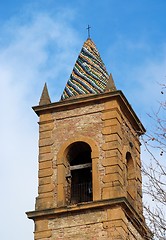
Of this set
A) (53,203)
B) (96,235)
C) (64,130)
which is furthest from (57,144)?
(96,235)

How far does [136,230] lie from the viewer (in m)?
21.7

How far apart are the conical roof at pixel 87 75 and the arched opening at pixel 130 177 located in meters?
A: 2.02

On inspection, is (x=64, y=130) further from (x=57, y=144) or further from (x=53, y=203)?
(x=53, y=203)

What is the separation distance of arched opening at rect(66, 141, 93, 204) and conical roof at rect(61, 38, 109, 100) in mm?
1608

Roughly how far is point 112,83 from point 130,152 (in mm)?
1953

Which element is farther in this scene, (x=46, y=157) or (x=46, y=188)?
(x=46, y=157)

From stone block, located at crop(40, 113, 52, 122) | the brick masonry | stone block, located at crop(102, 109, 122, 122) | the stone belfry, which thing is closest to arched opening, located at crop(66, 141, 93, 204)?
the stone belfry

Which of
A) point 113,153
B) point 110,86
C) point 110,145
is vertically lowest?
point 113,153

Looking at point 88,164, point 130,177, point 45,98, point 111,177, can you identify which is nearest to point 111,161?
point 111,177

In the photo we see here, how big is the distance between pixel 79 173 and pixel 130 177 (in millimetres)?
1385

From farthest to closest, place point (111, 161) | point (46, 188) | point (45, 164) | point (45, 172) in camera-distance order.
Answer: point (45, 164) < point (45, 172) < point (46, 188) < point (111, 161)

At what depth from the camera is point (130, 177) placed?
74.9ft

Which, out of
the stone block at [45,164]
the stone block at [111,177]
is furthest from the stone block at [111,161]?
the stone block at [45,164]

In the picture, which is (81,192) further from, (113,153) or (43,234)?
(43,234)
